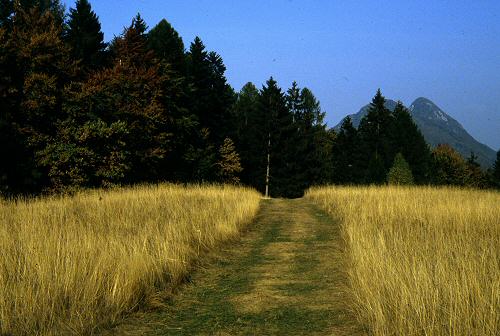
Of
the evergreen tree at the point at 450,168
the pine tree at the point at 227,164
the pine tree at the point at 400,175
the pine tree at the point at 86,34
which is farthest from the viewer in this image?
the evergreen tree at the point at 450,168

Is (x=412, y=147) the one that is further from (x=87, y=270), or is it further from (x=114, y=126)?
(x=87, y=270)

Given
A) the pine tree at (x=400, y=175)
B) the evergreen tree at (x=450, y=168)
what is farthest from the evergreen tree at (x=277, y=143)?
the evergreen tree at (x=450, y=168)

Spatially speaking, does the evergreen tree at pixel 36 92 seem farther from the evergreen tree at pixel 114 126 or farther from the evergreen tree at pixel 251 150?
the evergreen tree at pixel 251 150

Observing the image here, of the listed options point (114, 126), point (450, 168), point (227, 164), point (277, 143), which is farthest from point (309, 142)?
point (114, 126)

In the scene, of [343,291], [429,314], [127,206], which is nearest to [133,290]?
[343,291]

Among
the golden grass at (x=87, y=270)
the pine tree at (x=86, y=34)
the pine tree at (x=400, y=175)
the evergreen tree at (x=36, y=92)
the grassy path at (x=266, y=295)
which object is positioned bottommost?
the grassy path at (x=266, y=295)

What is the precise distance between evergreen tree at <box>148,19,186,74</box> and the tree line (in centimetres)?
15

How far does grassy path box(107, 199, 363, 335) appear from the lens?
4398mm

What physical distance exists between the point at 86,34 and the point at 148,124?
38.2ft

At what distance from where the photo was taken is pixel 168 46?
41.9 m

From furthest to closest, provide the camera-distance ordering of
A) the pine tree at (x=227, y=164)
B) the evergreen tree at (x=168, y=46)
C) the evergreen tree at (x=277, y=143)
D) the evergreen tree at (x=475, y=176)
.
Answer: the evergreen tree at (x=475, y=176) < the evergreen tree at (x=277, y=143) < the pine tree at (x=227, y=164) < the evergreen tree at (x=168, y=46)

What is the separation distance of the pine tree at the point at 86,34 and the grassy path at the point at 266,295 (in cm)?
2850

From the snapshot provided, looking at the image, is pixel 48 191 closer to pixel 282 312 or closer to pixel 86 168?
pixel 86 168

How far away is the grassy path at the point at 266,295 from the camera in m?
4.40
